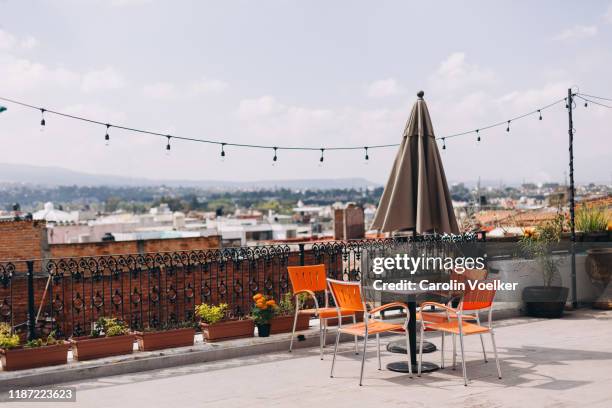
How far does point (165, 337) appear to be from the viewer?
23.5 ft

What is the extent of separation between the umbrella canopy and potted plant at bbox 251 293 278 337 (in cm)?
157

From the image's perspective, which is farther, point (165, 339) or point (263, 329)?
point (263, 329)

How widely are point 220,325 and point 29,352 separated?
79.8 inches

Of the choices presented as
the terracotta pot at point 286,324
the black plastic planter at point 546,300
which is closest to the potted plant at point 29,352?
the terracotta pot at point 286,324

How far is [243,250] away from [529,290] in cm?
427

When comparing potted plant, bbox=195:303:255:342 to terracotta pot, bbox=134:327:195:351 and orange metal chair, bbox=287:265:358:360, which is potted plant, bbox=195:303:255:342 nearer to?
terracotta pot, bbox=134:327:195:351

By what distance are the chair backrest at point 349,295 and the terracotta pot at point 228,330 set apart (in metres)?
1.55

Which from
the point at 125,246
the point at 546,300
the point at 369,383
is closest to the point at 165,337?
the point at 369,383

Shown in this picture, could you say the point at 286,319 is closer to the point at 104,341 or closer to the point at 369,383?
the point at 369,383

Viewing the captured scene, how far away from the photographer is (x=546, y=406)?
5.27 meters

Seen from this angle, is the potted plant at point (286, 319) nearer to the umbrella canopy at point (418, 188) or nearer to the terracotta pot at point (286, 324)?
the terracotta pot at point (286, 324)

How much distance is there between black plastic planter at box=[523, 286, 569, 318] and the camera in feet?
31.0

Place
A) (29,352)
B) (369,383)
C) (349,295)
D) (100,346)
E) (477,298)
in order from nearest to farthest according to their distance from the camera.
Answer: (369,383)
(477,298)
(29,352)
(349,295)
(100,346)

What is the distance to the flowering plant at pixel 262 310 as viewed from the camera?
7.73 meters
